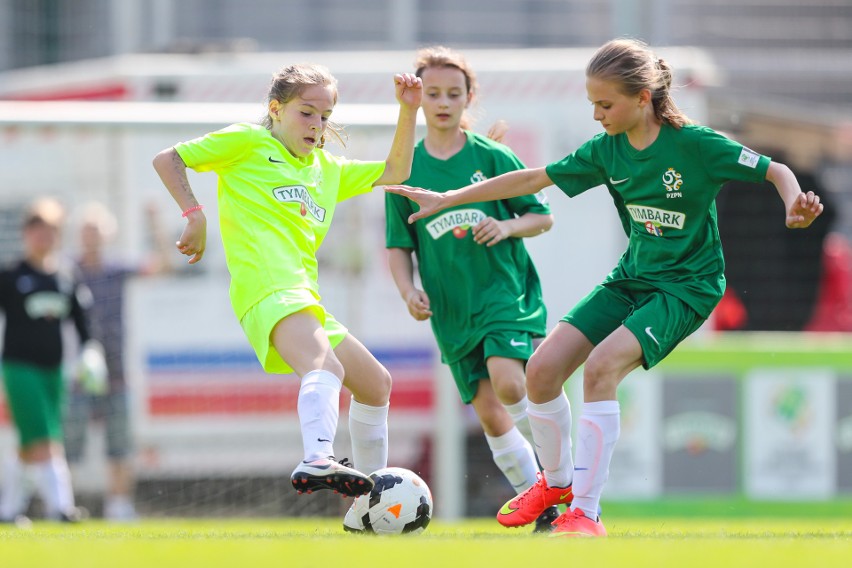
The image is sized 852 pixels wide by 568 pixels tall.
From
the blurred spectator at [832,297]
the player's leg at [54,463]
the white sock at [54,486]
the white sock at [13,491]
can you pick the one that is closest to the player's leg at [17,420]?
the white sock at [13,491]

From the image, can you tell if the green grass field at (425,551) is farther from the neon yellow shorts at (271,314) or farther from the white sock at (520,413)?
the white sock at (520,413)

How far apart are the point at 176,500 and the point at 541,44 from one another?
634 centimetres

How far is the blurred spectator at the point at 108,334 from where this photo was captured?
1059 centimetres

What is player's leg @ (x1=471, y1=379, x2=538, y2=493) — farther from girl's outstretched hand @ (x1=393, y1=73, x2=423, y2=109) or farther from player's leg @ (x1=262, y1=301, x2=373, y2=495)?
girl's outstretched hand @ (x1=393, y1=73, x2=423, y2=109)

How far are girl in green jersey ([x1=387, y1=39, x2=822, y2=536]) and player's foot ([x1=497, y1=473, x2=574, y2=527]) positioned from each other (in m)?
0.10

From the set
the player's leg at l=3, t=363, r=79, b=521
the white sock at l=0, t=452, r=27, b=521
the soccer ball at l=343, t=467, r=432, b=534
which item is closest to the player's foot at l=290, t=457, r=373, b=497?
the soccer ball at l=343, t=467, r=432, b=534

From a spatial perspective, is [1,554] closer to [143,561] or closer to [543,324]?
[143,561]

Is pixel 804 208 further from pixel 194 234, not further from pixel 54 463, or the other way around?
pixel 54 463

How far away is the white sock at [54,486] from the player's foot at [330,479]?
483cm

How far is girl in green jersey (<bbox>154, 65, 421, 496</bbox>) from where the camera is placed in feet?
17.9

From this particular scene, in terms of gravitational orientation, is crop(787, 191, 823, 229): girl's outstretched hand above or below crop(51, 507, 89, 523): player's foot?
above

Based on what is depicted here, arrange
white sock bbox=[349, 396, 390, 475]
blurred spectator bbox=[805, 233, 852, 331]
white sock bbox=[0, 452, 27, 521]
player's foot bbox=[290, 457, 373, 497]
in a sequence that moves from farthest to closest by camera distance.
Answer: blurred spectator bbox=[805, 233, 852, 331], white sock bbox=[0, 452, 27, 521], white sock bbox=[349, 396, 390, 475], player's foot bbox=[290, 457, 373, 497]

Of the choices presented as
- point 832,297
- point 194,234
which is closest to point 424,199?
point 194,234

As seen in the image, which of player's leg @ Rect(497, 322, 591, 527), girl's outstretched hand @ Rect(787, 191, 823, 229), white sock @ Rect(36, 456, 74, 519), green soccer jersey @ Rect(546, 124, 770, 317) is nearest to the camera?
girl's outstretched hand @ Rect(787, 191, 823, 229)
